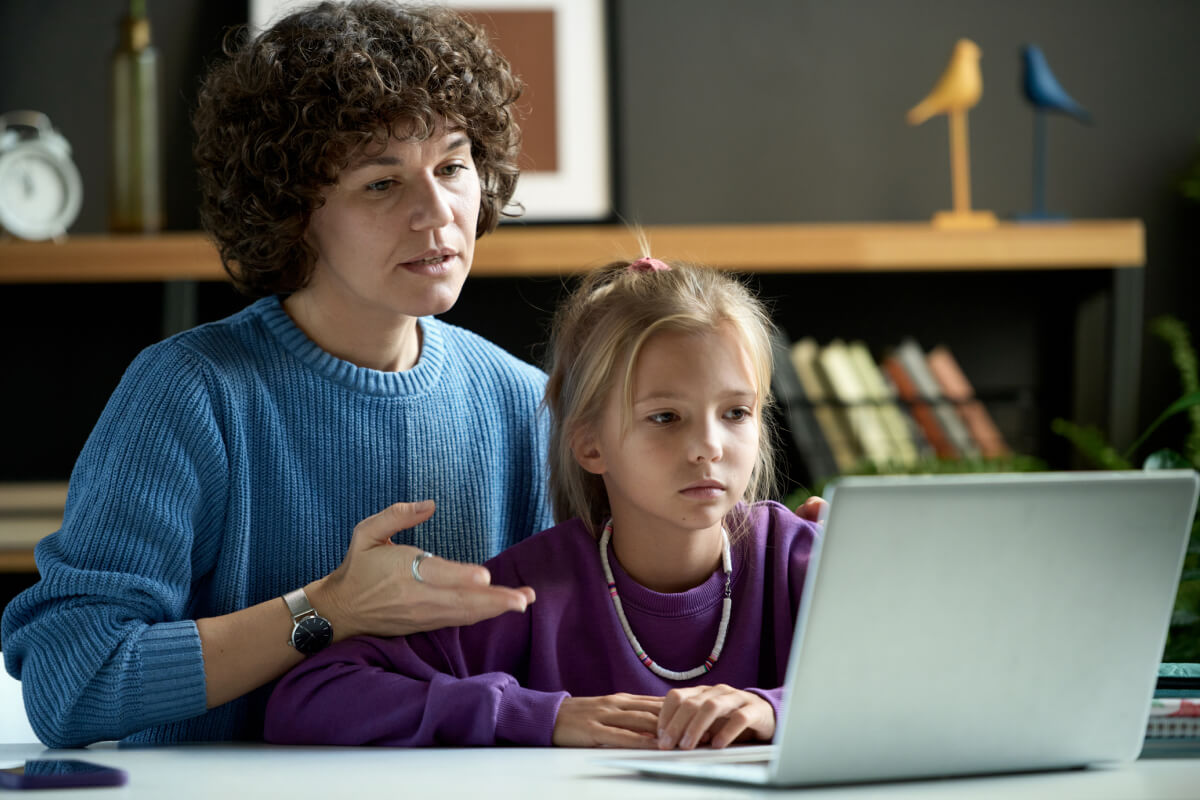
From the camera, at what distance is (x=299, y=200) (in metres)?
1.34

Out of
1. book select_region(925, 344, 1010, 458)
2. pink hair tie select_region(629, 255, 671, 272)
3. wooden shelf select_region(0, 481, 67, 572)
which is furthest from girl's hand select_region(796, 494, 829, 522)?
wooden shelf select_region(0, 481, 67, 572)

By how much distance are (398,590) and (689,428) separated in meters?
0.31

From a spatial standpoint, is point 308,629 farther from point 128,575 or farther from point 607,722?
point 607,722

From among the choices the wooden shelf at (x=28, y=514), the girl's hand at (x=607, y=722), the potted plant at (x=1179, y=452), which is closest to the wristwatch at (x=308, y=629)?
the girl's hand at (x=607, y=722)

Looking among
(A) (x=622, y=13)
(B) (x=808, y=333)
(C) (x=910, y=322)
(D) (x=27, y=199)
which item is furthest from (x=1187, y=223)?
(D) (x=27, y=199)

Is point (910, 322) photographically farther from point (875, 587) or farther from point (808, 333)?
point (875, 587)

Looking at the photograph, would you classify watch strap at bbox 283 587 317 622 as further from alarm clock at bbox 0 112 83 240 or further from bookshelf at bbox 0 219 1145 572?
alarm clock at bbox 0 112 83 240

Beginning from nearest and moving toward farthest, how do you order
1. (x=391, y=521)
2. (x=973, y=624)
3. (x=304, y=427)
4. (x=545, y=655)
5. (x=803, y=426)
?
1. (x=973, y=624)
2. (x=391, y=521)
3. (x=545, y=655)
4. (x=304, y=427)
5. (x=803, y=426)

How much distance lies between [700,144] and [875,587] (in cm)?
238

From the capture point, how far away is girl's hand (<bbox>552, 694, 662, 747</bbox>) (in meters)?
1.01

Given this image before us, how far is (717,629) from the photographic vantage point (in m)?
1.25

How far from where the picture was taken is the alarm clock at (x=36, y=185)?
2668mm

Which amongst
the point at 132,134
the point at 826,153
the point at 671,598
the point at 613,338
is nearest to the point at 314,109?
the point at 613,338

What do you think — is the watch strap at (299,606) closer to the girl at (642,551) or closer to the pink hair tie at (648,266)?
the girl at (642,551)
